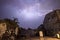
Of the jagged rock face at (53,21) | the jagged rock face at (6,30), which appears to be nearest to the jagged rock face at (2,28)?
the jagged rock face at (6,30)

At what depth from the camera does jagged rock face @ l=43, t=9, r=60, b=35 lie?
3212 cm

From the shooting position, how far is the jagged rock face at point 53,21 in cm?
3212

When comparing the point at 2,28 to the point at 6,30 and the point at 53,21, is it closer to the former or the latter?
the point at 6,30

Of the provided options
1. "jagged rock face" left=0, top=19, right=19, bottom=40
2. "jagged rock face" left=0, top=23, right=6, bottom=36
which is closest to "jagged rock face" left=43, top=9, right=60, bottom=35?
"jagged rock face" left=0, top=19, right=19, bottom=40

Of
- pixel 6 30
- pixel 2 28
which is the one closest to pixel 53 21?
pixel 6 30

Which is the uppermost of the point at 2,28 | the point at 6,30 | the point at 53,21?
the point at 53,21

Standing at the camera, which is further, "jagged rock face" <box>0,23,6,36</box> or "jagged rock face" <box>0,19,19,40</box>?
"jagged rock face" <box>0,23,6,36</box>

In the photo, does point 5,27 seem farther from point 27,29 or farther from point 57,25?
point 57,25

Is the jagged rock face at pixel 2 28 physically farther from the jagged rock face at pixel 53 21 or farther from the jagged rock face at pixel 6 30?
the jagged rock face at pixel 53 21

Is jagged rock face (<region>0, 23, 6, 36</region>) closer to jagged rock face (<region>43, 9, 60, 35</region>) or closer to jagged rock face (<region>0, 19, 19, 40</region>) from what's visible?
jagged rock face (<region>0, 19, 19, 40</region>)

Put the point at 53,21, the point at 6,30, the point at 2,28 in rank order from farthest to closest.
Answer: the point at 53,21, the point at 6,30, the point at 2,28

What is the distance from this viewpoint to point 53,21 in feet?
109

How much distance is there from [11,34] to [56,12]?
1451 centimetres

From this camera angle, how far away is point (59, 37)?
87.9ft
